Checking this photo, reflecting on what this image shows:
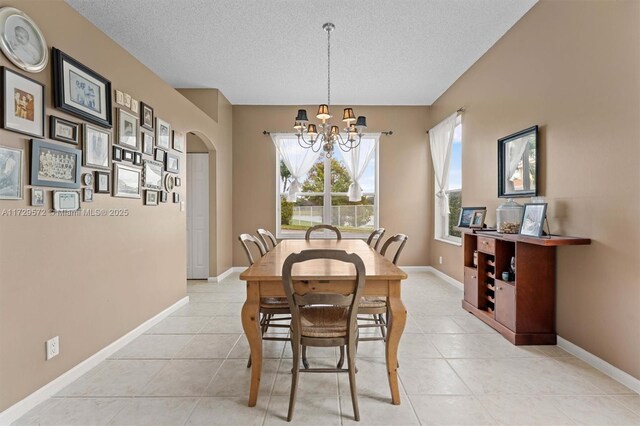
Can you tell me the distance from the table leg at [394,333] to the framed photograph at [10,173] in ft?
7.24

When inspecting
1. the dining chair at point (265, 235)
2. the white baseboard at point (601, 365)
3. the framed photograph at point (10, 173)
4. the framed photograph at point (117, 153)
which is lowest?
the white baseboard at point (601, 365)

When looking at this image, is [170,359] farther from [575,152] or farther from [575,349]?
[575,152]

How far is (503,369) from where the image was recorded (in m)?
2.27

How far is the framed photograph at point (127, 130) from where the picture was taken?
2.66 metres

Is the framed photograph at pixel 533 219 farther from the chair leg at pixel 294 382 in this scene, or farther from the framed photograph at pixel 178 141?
the framed photograph at pixel 178 141

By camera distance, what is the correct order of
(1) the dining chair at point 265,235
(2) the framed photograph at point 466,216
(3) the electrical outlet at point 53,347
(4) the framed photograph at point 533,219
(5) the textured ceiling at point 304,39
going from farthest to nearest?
1. (2) the framed photograph at point 466,216
2. (1) the dining chair at point 265,235
3. (5) the textured ceiling at point 304,39
4. (4) the framed photograph at point 533,219
5. (3) the electrical outlet at point 53,347

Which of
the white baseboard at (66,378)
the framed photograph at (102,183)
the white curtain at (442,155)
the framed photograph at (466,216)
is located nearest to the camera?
the white baseboard at (66,378)

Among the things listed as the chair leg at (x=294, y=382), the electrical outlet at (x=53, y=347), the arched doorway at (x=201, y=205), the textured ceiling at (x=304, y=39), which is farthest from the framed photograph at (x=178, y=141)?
the chair leg at (x=294, y=382)

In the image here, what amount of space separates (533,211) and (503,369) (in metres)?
1.31

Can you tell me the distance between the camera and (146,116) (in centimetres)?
301

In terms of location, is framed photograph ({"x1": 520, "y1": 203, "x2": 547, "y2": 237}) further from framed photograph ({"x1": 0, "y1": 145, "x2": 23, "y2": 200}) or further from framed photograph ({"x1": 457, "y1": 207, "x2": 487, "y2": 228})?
framed photograph ({"x1": 0, "y1": 145, "x2": 23, "y2": 200})

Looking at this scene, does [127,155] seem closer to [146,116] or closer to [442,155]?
[146,116]

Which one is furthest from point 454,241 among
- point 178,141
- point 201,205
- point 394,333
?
point 178,141

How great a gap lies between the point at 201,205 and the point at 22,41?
3.27 metres
